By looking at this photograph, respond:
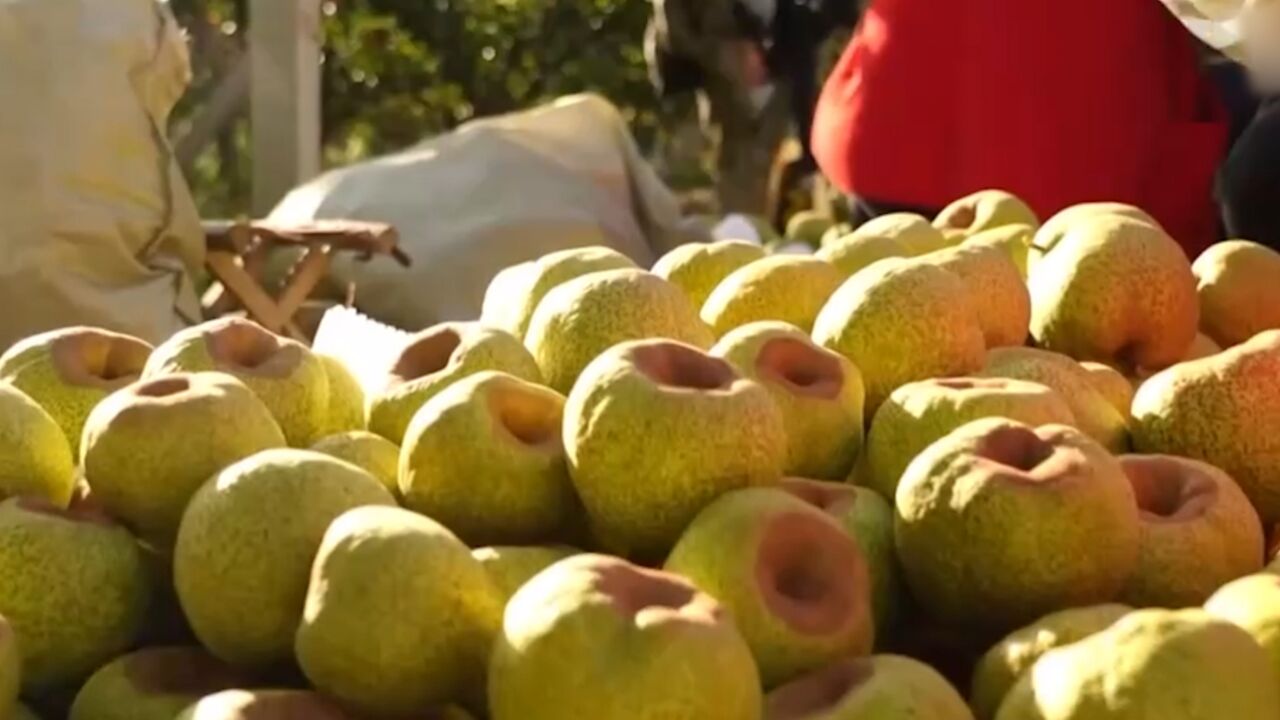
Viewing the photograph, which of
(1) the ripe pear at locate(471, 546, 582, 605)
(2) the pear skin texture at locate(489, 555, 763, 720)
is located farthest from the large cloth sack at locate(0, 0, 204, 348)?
(2) the pear skin texture at locate(489, 555, 763, 720)

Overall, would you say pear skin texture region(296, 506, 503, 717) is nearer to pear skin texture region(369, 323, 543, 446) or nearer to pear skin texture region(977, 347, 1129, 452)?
pear skin texture region(369, 323, 543, 446)

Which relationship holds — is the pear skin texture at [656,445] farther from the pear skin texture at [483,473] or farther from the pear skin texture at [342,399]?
the pear skin texture at [342,399]

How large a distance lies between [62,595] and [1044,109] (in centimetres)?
157

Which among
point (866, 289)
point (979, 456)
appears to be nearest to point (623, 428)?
point (979, 456)

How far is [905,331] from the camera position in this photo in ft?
3.82

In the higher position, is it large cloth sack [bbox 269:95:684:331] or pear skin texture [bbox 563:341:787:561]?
pear skin texture [bbox 563:341:787:561]

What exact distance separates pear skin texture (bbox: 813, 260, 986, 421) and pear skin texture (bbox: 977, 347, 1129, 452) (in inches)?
0.9

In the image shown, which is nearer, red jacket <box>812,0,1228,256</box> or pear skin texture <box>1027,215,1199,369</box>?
pear skin texture <box>1027,215,1199,369</box>

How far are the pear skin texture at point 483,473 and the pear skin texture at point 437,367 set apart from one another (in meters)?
0.10

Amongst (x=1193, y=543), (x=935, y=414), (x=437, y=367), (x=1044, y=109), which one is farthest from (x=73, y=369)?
(x=1044, y=109)

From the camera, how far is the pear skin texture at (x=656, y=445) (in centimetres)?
94

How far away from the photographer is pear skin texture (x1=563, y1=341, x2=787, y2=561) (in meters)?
0.94

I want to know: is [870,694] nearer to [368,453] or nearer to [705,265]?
[368,453]

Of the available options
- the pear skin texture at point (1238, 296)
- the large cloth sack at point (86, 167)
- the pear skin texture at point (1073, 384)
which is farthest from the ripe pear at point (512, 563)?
the large cloth sack at point (86, 167)
